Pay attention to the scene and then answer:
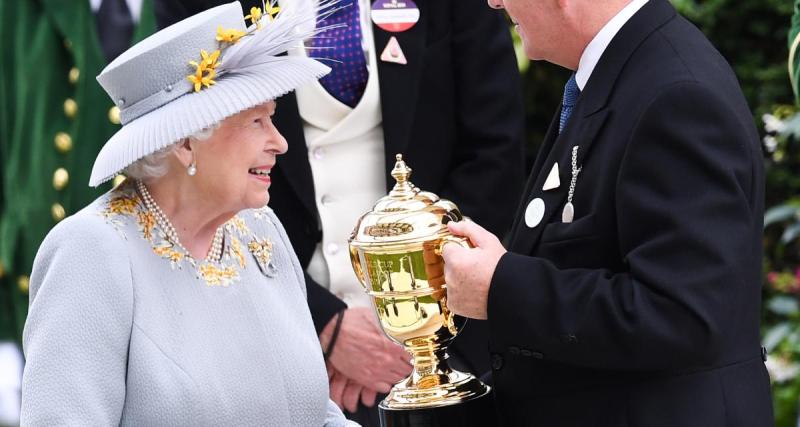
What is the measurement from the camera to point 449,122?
13.4 feet

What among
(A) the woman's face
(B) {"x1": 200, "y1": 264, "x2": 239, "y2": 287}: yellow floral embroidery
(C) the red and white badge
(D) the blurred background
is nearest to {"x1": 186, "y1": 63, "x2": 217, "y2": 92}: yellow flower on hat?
(A) the woman's face

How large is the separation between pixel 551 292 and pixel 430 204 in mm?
370

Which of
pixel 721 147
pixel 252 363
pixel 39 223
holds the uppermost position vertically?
pixel 721 147

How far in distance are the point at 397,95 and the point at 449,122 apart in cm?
20

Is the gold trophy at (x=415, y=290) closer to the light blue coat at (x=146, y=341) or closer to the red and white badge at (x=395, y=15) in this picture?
the light blue coat at (x=146, y=341)

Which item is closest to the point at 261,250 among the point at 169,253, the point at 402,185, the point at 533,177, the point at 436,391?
the point at 169,253

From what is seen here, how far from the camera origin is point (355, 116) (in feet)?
12.9

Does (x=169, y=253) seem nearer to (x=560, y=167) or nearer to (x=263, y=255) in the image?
(x=263, y=255)

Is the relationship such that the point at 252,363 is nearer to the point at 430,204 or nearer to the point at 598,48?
the point at 430,204

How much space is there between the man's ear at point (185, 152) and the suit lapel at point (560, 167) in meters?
0.68

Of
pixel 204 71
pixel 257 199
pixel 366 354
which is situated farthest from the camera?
pixel 366 354

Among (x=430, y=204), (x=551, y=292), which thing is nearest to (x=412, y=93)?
(x=430, y=204)

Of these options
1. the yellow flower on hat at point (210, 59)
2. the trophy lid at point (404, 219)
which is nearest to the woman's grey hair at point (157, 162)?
the yellow flower on hat at point (210, 59)

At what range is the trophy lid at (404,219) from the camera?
2859mm
